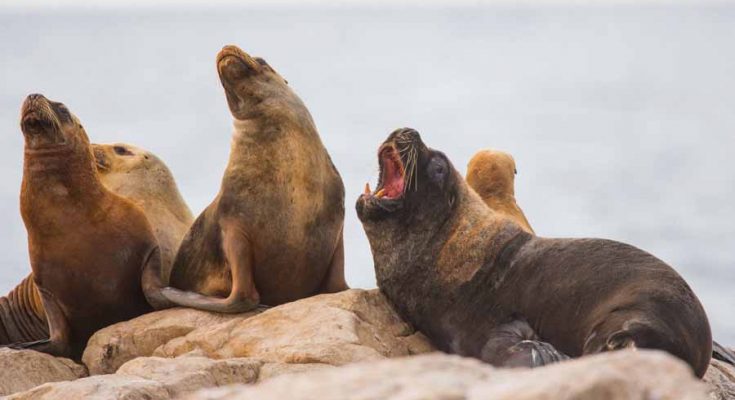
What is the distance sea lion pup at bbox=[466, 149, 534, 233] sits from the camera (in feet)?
33.3

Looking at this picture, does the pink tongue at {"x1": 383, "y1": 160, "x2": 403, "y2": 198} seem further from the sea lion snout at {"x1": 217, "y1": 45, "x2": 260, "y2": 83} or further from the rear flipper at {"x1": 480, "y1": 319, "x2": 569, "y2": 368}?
the sea lion snout at {"x1": 217, "y1": 45, "x2": 260, "y2": 83}

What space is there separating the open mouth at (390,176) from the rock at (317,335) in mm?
685

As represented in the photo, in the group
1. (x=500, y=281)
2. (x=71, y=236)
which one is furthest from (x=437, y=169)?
(x=71, y=236)

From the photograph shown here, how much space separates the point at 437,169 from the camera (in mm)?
8312

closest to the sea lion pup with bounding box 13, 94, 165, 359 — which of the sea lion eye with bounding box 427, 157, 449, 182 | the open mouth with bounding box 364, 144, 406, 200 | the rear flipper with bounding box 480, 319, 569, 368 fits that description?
the open mouth with bounding box 364, 144, 406, 200

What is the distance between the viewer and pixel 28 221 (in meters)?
9.09

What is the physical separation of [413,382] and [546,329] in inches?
179

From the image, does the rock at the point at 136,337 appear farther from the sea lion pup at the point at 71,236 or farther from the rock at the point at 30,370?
the sea lion pup at the point at 71,236

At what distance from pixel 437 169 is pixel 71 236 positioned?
9.11ft

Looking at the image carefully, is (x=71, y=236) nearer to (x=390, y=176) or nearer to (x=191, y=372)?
(x=390, y=176)

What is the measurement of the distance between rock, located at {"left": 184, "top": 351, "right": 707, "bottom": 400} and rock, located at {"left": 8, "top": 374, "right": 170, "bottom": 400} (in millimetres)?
2670

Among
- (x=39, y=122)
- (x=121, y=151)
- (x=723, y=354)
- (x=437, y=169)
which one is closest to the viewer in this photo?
(x=437, y=169)

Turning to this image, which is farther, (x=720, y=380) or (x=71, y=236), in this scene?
(x=71, y=236)

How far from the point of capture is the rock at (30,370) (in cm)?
796
